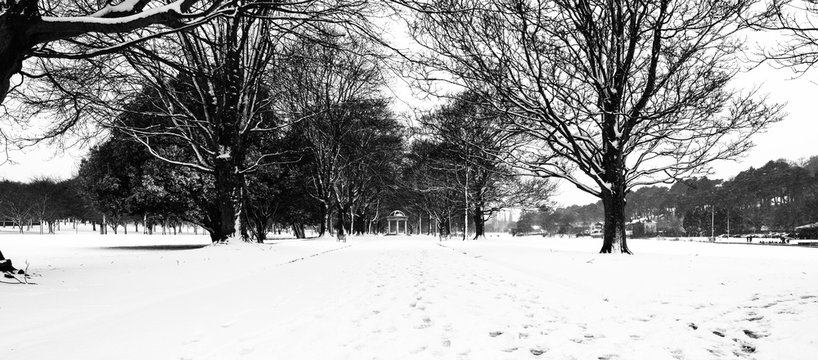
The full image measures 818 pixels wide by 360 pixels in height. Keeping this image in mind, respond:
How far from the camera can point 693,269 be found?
956 centimetres

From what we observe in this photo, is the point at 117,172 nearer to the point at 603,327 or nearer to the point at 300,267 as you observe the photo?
the point at 300,267

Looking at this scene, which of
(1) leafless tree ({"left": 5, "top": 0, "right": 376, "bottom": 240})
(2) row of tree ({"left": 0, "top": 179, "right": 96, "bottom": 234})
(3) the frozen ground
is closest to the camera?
(3) the frozen ground

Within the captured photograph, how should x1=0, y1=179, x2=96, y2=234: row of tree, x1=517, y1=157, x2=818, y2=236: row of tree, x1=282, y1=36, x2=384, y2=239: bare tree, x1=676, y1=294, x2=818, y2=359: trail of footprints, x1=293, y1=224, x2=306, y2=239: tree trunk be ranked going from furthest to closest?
x1=517, y1=157, x2=818, y2=236: row of tree
x1=0, y1=179, x2=96, y2=234: row of tree
x1=293, y1=224, x2=306, y2=239: tree trunk
x1=282, y1=36, x2=384, y2=239: bare tree
x1=676, y1=294, x2=818, y2=359: trail of footprints

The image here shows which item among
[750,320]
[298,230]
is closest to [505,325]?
[750,320]

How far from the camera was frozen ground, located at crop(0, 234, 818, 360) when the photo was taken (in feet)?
12.8

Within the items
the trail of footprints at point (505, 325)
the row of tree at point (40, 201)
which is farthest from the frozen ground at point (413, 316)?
the row of tree at point (40, 201)

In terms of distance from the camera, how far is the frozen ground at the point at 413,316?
390cm

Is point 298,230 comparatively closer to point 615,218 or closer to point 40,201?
point 615,218

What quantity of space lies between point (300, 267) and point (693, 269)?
902 cm

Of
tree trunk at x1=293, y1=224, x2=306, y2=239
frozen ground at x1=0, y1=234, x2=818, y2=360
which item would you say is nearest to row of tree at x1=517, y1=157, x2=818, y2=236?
tree trunk at x1=293, y1=224, x2=306, y2=239

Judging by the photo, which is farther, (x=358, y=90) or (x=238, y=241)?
(x=358, y=90)

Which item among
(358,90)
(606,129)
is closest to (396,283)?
(606,129)

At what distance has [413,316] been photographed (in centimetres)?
535

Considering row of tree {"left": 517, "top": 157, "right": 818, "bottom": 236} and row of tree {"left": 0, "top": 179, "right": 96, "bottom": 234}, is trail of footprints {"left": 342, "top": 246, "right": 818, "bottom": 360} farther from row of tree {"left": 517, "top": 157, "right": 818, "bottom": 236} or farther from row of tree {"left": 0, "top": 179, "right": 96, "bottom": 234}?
row of tree {"left": 0, "top": 179, "right": 96, "bottom": 234}
